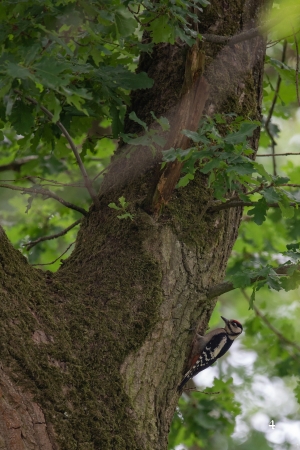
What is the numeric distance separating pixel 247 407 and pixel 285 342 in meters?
4.21

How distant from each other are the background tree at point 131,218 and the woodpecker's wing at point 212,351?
1175mm

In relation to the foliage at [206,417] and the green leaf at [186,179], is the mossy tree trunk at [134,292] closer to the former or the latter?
the green leaf at [186,179]

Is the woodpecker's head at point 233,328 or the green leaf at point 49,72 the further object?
the woodpecker's head at point 233,328

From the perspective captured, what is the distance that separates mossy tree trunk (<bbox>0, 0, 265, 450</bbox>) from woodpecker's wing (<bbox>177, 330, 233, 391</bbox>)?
3.78 feet

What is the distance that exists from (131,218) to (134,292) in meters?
0.42

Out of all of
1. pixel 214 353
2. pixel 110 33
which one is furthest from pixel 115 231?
pixel 214 353

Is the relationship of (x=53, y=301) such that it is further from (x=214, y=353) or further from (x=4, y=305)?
(x=214, y=353)

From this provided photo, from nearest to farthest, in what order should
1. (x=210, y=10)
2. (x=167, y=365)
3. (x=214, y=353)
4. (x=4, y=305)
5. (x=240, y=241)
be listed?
1. (x=4, y=305)
2. (x=167, y=365)
3. (x=210, y=10)
4. (x=214, y=353)
5. (x=240, y=241)

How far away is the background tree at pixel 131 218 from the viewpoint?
8.56 ft

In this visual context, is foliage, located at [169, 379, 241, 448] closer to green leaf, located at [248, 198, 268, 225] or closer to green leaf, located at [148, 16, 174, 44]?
green leaf, located at [248, 198, 268, 225]

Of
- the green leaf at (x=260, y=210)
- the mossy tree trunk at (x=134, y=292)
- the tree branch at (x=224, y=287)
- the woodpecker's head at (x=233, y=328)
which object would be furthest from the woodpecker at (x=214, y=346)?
the green leaf at (x=260, y=210)

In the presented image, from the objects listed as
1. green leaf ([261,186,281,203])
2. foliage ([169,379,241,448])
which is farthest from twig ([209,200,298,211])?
foliage ([169,379,241,448])

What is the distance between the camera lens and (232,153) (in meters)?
2.79

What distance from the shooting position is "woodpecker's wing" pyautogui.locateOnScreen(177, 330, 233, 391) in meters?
4.55
